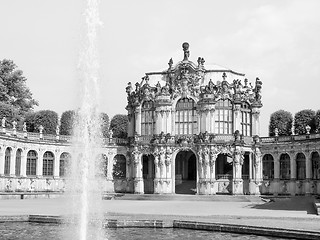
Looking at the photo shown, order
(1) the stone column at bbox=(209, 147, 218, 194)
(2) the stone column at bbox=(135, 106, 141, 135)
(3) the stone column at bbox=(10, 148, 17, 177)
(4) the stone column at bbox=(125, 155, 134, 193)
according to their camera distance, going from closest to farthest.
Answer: (3) the stone column at bbox=(10, 148, 17, 177) → (1) the stone column at bbox=(209, 147, 218, 194) → (4) the stone column at bbox=(125, 155, 134, 193) → (2) the stone column at bbox=(135, 106, 141, 135)

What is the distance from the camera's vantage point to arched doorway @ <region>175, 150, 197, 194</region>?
6811cm

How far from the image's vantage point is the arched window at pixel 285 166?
65.2m

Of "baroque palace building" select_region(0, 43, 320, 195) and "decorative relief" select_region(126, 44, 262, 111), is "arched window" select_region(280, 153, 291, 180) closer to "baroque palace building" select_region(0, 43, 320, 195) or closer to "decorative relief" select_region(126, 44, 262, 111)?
"baroque palace building" select_region(0, 43, 320, 195)

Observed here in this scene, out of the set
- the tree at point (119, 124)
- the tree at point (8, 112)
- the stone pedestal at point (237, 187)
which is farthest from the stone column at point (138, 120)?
the tree at point (8, 112)

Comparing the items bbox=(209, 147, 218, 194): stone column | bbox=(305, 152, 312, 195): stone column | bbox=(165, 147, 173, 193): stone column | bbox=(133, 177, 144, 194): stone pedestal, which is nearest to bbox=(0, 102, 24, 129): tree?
bbox=(133, 177, 144, 194): stone pedestal

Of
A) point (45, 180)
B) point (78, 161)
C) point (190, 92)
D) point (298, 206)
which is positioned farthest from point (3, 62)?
point (78, 161)

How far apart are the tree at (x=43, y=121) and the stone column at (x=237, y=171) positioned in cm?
2798

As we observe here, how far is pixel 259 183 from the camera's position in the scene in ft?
215

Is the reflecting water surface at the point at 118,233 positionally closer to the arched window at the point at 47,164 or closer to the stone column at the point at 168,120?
the stone column at the point at 168,120

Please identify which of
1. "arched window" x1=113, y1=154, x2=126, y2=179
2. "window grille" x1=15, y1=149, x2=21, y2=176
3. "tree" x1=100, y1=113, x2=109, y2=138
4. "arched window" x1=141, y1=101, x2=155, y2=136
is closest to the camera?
"window grille" x1=15, y1=149, x2=21, y2=176

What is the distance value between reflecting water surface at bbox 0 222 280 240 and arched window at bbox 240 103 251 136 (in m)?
41.1

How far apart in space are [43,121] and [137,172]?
17.7 m

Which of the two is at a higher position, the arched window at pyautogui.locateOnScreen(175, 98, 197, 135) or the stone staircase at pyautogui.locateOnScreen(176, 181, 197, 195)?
the arched window at pyautogui.locateOnScreen(175, 98, 197, 135)

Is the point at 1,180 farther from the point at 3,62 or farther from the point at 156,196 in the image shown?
the point at 3,62
